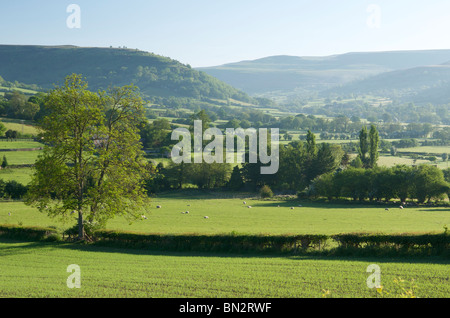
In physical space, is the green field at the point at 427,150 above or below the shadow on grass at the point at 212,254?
below

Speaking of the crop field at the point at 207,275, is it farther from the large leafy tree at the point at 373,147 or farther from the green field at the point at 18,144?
the green field at the point at 18,144

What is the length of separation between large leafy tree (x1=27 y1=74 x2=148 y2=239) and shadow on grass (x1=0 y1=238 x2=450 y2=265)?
8.92 feet

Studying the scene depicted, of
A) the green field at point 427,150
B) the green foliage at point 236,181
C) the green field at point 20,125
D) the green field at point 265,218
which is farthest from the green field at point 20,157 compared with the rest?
the green field at point 427,150

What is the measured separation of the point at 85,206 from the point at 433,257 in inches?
1132

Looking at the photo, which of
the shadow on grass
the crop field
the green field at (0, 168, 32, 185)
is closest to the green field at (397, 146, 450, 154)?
the green field at (0, 168, 32, 185)

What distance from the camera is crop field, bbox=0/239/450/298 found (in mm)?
21141

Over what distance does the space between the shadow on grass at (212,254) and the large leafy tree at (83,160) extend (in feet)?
8.92

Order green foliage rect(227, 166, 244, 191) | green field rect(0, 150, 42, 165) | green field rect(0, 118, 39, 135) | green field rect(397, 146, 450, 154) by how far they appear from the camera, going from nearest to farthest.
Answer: green field rect(0, 150, 42, 165)
green foliage rect(227, 166, 244, 191)
green field rect(0, 118, 39, 135)
green field rect(397, 146, 450, 154)

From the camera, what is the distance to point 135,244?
36219 mm

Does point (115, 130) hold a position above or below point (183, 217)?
above

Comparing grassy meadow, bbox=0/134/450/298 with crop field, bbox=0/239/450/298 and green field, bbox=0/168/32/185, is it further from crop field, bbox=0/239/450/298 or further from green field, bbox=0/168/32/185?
green field, bbox=0/168/32/185

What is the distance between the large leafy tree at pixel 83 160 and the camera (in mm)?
37219
